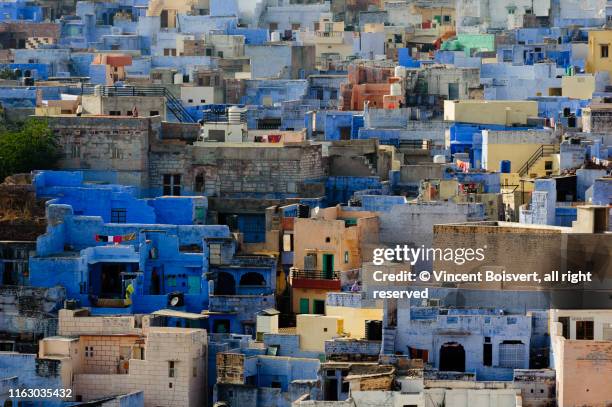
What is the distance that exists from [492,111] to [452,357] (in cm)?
2290

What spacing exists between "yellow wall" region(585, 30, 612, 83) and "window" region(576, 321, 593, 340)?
35009 millimetres

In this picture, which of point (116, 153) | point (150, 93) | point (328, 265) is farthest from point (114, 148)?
point (150, 93)

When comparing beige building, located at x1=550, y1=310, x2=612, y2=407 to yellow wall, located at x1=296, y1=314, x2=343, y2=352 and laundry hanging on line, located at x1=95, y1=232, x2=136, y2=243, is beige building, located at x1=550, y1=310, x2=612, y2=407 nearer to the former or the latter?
yellow wall, located at x1=296, y1=314, x2=343, y2=352

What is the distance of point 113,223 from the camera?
5991 cm

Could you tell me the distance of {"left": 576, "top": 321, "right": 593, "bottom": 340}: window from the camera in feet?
163

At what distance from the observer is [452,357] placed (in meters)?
50.4

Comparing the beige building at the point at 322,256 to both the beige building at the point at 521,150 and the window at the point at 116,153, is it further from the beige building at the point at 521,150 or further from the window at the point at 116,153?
the beige building at the point at 521,150

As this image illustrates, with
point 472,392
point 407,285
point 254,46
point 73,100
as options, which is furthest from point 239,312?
point 254,46

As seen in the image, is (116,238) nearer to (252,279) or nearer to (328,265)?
(252,279)

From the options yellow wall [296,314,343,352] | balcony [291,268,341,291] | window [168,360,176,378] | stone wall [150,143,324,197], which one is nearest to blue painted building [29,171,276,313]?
balcony [291,268,341,291]

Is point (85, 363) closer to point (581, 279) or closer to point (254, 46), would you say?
point (581, 279)

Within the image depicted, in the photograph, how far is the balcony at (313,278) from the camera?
5672 centimetres

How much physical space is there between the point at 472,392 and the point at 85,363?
25.7 feet

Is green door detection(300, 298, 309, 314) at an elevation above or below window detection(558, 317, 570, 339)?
below
